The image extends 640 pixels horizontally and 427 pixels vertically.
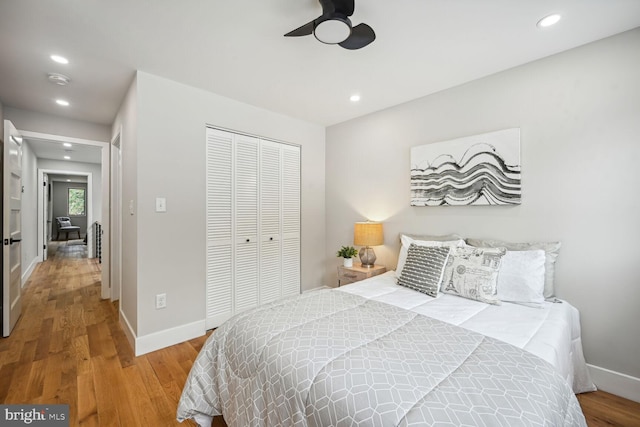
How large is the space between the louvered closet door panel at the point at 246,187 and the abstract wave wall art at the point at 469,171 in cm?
175

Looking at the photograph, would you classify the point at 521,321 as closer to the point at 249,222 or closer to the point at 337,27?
the point at 337,27

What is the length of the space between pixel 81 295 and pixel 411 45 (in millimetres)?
5062

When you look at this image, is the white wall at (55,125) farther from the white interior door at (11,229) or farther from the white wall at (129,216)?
the white wall at (129,216)

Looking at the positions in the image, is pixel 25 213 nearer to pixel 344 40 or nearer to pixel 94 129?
pixel 94 129

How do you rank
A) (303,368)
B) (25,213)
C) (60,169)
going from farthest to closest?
(60,169), (25,213), (303,368)

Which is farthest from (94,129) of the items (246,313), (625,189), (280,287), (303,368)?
(625,189)

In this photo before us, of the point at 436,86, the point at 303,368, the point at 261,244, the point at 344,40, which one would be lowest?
the point at 303,368

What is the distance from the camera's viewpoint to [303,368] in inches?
44.8

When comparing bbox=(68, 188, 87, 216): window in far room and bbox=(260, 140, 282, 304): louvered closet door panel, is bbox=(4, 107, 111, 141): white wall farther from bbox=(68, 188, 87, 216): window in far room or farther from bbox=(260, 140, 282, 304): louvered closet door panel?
bbox=(68, 188, 87, 216): window in far room

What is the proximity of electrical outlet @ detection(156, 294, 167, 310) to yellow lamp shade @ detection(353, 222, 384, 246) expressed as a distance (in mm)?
1962

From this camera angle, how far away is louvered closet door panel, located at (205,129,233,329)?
286 cm

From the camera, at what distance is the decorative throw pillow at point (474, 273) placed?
1.96m

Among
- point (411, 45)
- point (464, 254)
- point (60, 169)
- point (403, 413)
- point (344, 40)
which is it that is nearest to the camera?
point (403, 413)

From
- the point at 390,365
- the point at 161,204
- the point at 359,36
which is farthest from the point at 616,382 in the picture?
the point at 161,204
